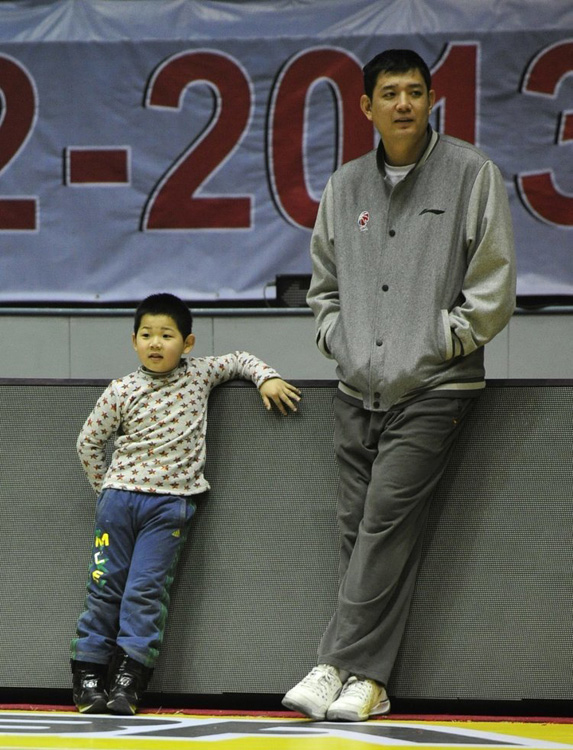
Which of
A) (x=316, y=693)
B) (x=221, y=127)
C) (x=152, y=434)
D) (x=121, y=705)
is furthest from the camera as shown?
(x=221, y=127)

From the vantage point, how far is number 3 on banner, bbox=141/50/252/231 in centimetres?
522

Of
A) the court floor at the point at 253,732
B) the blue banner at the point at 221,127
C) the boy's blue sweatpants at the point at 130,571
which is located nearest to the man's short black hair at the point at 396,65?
the boy's blue sweatpants at the point at 130,571

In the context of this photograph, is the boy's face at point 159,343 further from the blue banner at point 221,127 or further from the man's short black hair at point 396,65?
the blue banner at point 221,127

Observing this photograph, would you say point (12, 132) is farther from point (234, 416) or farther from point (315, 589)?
point (315, 589)

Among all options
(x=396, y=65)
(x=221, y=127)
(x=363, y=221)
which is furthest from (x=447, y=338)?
(x=221, y=127)

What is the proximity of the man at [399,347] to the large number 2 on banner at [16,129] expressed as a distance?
9.56 ft

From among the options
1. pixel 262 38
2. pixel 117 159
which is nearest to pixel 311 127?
pixel 262 38

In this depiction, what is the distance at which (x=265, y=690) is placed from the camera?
9.51 ft

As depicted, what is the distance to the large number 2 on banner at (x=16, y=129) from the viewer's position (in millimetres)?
5324

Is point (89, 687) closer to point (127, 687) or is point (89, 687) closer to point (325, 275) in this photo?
point (127, 687)

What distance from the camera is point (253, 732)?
8.28ft

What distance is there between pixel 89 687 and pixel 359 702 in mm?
714

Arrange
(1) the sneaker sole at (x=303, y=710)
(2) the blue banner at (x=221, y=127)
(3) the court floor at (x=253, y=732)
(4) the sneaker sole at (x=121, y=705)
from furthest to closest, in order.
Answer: (2) the blue banner at (x=221, y=127) < (4) the sneaker sole at (x=121, y=705) < (1) the sneaker sole at (x=303, y=710) < (3) the court floor at (x=253, y=732)

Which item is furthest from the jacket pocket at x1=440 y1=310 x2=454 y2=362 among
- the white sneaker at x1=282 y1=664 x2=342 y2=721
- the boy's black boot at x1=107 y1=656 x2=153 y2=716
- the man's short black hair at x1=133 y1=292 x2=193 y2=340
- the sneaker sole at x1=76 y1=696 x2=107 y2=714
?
the sneaker sole at x1=76 y1=696 x2=107 y2=714
